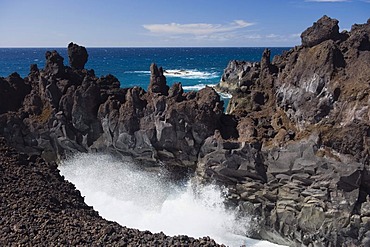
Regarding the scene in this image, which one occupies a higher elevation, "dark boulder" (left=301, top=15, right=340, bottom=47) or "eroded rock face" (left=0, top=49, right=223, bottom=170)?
"dark boulder" (left=301, top=15, right=340, bottom=47)

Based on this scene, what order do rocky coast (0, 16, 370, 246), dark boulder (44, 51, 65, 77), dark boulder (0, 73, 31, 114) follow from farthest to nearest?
dark boulder (44, 51, 65, 77) → dark boulder (0, 73, 31, 114) → rocky coast (0, 16, 370, 246)

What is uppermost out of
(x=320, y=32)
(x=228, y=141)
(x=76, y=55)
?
(x=320, y=32)

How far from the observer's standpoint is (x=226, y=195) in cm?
2072

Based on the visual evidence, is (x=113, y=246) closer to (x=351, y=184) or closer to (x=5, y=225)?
(x=5, y=225)

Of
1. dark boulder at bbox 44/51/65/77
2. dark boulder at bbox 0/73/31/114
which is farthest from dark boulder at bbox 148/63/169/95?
dark boulder at bbox 0/73/31/114

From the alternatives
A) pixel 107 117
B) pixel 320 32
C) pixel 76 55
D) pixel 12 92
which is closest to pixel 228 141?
pixel 107 117

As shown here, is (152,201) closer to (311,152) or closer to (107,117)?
(107,117)

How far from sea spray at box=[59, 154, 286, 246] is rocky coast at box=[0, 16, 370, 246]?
2.37 ft

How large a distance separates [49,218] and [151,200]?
9.91 m

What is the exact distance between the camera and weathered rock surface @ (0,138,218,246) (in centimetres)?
1230

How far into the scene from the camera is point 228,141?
20.8 meters

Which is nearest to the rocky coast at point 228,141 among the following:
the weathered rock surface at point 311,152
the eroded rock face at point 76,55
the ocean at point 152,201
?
the weathered rock surface at point 311,152

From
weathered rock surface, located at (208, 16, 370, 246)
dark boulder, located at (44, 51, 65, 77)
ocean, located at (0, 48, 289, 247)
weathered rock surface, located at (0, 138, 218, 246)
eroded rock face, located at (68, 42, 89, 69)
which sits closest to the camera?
weathered rock surface, located at (0, 138, 218, 246)

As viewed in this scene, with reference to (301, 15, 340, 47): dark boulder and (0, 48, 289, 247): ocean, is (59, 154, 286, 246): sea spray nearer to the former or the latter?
(0, 48, 289, 247): ocean
